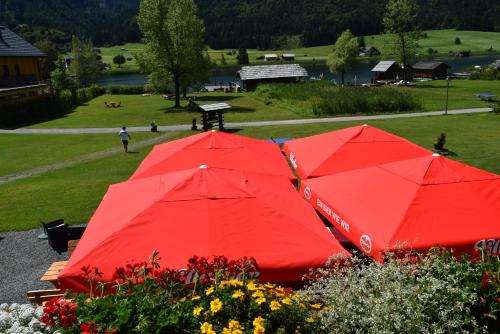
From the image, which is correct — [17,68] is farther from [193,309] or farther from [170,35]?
[193,309]

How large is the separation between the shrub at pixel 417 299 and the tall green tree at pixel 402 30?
75294 millimetres

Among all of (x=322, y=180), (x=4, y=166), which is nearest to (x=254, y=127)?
(x=4, y=166)

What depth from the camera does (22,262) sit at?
11.6m

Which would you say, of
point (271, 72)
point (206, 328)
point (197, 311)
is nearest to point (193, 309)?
point (197, 311)

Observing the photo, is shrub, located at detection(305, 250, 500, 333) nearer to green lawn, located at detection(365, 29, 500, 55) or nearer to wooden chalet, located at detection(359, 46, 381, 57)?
green lawn, located at detection(365, 29, 500, 55)

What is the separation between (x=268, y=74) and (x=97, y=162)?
46.7 m

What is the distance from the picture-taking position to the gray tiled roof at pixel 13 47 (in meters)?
46.4

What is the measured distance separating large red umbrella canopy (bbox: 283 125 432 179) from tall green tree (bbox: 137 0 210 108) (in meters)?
34.8

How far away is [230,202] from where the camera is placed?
7445 millimetres

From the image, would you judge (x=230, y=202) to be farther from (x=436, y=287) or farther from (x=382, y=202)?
(x=436, y=287)

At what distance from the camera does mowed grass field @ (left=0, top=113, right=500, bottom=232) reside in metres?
15.6

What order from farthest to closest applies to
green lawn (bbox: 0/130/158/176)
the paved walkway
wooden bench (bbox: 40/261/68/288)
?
the paved walkway < green lawn (bbox: 0/130/158/176) < wooden bench (bbox: 40/261/68/288)

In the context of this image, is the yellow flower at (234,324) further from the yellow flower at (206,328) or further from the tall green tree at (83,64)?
the tall green tree at (83,64)

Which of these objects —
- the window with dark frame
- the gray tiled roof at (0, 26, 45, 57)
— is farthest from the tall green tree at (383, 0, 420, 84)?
the window with dark frame
